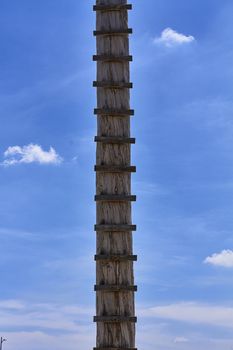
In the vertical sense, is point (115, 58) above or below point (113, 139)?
above

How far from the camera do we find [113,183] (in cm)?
1418

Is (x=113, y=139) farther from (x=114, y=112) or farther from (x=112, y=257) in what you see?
(x=112, y=257)

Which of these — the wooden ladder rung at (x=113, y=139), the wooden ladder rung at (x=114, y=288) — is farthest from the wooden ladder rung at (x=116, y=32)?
the wooden ladder rung at (x=114, y=288)

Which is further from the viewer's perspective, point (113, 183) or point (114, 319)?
point (113, 183)

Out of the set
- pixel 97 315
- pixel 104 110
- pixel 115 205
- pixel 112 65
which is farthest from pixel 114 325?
pixel 112 65

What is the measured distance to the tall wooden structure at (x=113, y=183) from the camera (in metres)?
13.6

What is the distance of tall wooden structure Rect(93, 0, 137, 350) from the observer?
1365 cm

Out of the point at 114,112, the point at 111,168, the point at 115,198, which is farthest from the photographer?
Answer: the point at 114,112

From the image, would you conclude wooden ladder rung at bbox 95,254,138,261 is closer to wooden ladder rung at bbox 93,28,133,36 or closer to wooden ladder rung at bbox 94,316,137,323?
wooden ladder rung at bbox 94,316,137,323

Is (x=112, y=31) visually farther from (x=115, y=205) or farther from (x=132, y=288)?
(x=132, y=288)

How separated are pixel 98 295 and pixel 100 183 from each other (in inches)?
86.0

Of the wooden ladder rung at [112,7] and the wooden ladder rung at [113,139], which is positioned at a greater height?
the wooden ladder rung at [112,7]

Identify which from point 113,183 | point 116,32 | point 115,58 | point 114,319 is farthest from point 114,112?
point 114,319

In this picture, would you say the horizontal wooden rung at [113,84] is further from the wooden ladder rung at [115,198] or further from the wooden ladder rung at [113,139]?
the wooden ladder rung at [115,198]
